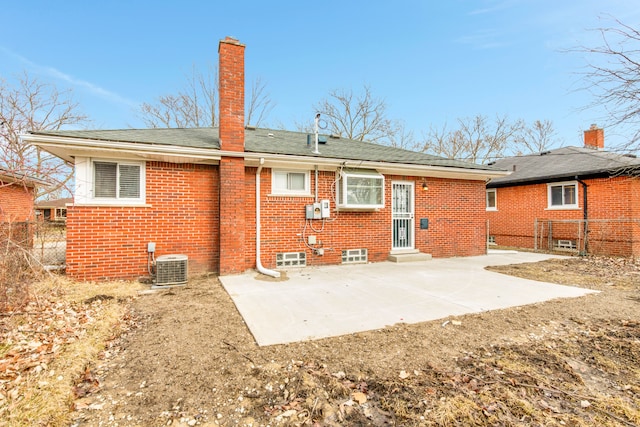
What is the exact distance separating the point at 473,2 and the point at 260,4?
729 centimetres

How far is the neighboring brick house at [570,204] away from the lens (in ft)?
32.8

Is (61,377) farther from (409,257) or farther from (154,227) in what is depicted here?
(409,257)

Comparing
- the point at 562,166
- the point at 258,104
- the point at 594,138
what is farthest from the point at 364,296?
the point at 258,104

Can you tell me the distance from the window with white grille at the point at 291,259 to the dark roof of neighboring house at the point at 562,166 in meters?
9.95

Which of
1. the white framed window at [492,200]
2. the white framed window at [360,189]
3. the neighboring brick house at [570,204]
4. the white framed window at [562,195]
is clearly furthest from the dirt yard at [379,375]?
the white framed window at [492,200]

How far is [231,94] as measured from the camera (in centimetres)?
673

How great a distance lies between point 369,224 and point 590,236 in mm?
9031

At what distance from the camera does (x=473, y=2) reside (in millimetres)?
8688

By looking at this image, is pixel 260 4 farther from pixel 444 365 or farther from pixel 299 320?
pixel 444 365

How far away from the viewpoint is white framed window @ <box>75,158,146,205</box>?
597cm

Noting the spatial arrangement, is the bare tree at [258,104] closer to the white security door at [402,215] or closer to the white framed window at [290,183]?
the white framed window at [290,183]

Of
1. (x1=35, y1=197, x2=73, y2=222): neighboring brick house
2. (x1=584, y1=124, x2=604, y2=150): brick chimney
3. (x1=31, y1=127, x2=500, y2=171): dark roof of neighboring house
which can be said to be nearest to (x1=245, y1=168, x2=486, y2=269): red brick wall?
(x1=31, y1=127, x2=500, y2=171): dark roof of neighboring house

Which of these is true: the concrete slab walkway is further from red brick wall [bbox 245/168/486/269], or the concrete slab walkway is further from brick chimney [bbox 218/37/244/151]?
brick chimney [bbox 218/37/244/151]

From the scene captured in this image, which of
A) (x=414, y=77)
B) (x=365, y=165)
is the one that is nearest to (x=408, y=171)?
(x=365, y=165)
